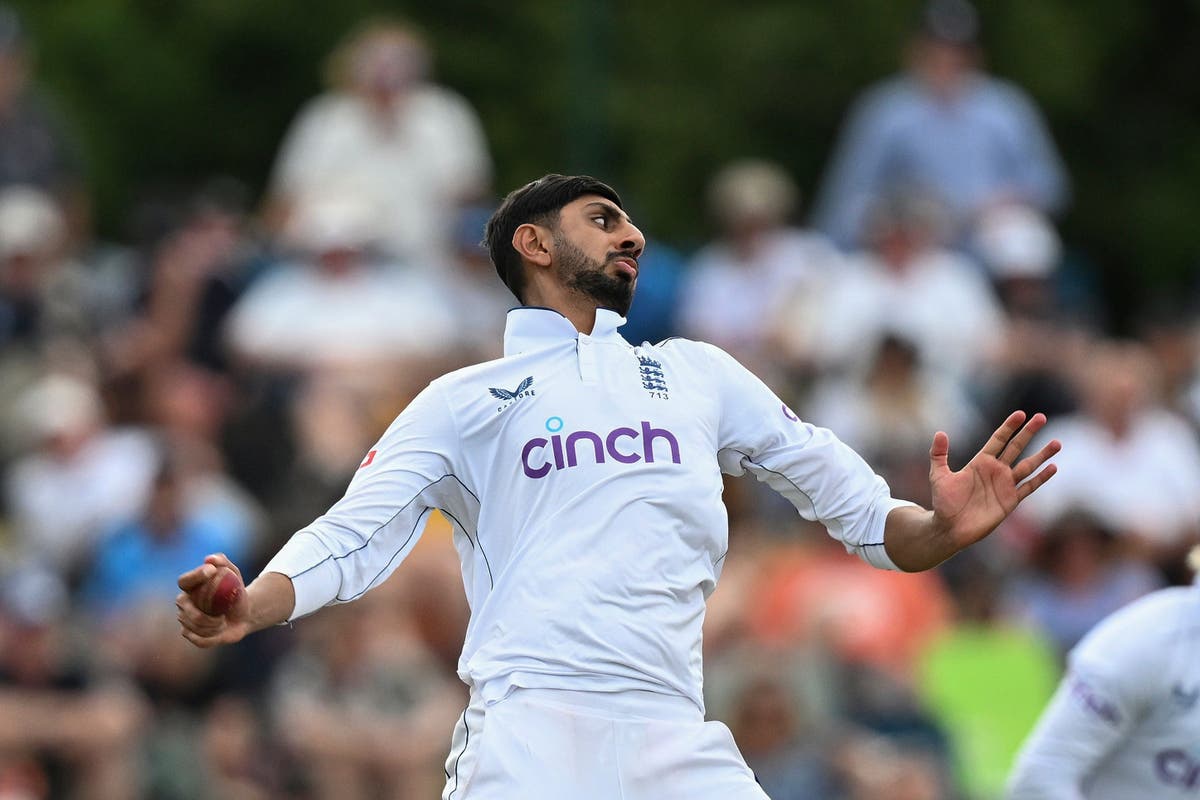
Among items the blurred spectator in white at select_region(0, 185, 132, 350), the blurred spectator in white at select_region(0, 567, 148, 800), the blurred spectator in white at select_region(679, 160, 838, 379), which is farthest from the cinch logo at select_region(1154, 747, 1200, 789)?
the blurred spectator in white at select_region(0, 185, 132, 350)

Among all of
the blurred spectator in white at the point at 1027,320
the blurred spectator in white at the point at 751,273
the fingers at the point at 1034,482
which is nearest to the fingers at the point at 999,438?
the fingers at the point at 1034,482

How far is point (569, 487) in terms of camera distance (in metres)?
5.66

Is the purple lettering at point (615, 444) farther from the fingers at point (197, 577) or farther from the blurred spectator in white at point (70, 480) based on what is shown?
the blurred spectator in white at point (70, 480)

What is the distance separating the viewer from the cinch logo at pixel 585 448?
5684mm

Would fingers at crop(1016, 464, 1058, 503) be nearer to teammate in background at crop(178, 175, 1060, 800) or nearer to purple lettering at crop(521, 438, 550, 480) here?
teammate in background at crop(178, 175, 1060, 800)

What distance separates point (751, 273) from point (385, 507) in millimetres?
8744

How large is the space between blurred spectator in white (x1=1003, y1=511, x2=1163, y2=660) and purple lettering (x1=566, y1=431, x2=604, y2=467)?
5.86 metres

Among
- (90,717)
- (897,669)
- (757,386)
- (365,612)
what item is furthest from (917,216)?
(757,386)

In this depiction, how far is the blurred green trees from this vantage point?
2144 centimetres

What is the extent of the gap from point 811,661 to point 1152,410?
3.23 meters

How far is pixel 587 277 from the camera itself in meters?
5.98

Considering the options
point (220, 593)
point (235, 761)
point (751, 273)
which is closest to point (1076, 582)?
point (751, 273)

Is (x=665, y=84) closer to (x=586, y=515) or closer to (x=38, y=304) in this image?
(x=38, y=304)

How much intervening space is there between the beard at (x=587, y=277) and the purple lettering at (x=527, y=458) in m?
0.50
